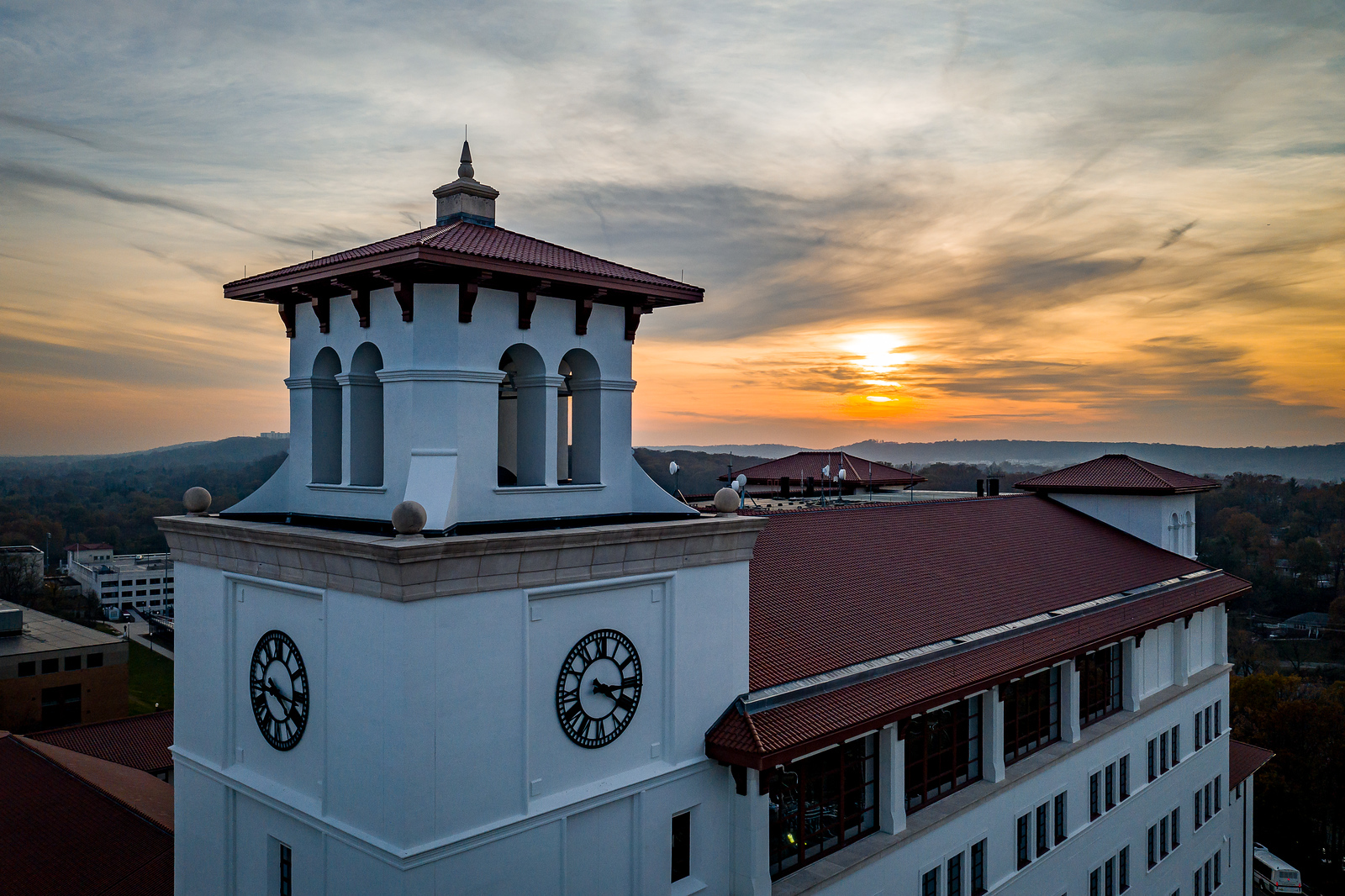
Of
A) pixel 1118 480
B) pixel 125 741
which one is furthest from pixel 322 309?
pixel 1118 480

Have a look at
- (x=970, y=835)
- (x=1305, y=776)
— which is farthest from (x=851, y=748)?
(x=1305, y=776)

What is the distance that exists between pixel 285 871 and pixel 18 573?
121978 mm

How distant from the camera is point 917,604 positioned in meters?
26.9

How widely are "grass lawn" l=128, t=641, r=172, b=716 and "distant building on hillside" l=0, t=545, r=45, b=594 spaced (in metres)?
15.1

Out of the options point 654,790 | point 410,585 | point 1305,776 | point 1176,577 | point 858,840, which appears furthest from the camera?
point 1305,776

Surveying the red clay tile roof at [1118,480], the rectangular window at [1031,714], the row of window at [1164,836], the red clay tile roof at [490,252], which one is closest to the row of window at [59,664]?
the red clay tile roof at [490,252]

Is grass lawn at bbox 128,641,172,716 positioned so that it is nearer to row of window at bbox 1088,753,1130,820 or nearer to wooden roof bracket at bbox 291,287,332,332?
wooden roof bracket at bbox 291,287,332,332

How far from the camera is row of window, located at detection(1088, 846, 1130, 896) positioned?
96.9 ft

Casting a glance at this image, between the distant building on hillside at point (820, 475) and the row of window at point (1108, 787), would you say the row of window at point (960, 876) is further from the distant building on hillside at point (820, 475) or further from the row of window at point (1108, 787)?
the distant building on hillside at point (820, 475)

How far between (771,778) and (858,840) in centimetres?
391

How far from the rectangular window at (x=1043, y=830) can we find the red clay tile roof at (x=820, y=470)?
19980 mm

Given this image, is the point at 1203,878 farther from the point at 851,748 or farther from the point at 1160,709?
the point at 851,748

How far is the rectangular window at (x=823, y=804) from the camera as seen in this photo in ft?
65.1

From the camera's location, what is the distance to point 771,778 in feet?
62.7
